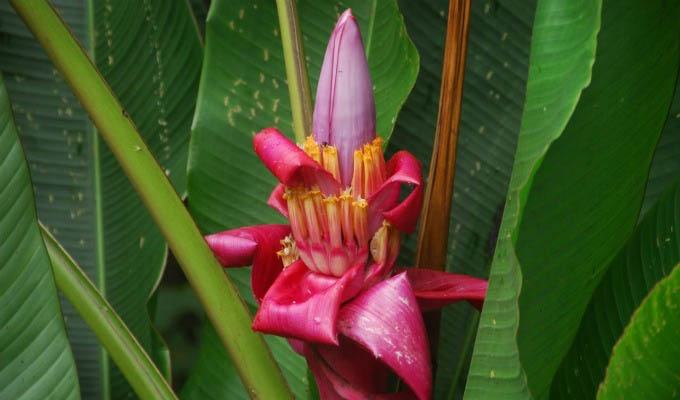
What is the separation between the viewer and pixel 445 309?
75 centimetres

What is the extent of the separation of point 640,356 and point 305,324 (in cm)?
16

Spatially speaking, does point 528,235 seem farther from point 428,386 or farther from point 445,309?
point 445,309

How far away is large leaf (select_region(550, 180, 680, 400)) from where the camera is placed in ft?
1.54

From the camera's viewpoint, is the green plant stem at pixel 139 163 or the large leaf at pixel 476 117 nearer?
the green plant stem at pixel 139 163

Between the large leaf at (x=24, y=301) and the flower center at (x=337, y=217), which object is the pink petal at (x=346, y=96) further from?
the large leaf at (x=24, y=301)

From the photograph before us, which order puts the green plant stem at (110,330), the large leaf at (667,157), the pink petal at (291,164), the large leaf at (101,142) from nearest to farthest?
the pink petal at (291,164) → the green plant stem at (110,330) → the large leaf at (667,157) → the large leaf at (101,142)

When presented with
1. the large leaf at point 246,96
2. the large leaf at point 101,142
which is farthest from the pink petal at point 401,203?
the large leaf at point 101,142

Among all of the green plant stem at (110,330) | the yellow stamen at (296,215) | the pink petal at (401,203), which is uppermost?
the pink petal at (401,203)

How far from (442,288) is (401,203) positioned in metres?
0.06

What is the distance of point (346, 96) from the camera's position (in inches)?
17.6

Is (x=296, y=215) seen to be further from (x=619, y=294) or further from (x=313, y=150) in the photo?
(x=619, y=294)

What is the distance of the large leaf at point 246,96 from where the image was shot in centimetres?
69

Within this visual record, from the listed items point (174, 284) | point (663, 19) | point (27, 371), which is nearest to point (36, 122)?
point (27, 371)

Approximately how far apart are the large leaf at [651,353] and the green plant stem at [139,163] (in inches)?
8.9
